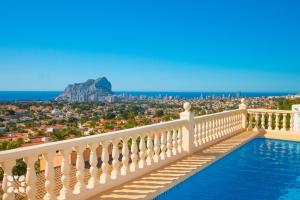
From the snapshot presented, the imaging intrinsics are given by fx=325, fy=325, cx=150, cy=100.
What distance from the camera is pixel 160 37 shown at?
1233 inches

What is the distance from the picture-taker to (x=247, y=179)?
6.69 m

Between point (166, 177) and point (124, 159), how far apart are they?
3.32ft

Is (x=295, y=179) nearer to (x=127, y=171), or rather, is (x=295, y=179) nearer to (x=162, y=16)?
(x=127, y=171)

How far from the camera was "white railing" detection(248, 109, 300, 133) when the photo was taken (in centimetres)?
1220

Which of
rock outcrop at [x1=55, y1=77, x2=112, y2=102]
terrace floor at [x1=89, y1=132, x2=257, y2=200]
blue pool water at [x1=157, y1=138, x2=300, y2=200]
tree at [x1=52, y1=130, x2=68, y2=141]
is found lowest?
blue pool water at [x1=157, y1=138, x2=300, y2=200]

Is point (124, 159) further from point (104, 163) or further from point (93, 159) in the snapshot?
point (93, 159)

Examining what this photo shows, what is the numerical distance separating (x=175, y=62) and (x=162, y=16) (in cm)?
1344

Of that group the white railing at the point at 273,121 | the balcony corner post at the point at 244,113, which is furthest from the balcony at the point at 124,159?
the balcony corner post at the point at 244,113

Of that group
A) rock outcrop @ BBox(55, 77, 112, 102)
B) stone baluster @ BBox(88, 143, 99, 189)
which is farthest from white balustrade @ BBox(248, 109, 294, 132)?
rock outcrop @ BBox(55, 77, 112, 102)

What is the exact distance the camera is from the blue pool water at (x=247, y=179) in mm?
5695

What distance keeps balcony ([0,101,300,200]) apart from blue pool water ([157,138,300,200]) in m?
0.26

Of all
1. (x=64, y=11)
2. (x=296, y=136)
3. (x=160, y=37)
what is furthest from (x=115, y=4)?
(x=296, y=136)

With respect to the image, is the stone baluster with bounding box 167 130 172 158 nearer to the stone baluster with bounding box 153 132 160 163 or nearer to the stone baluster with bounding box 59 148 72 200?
the stone baluster with bounding box 153 132 160 163

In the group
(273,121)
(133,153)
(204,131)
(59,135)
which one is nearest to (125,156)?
(133,153)
